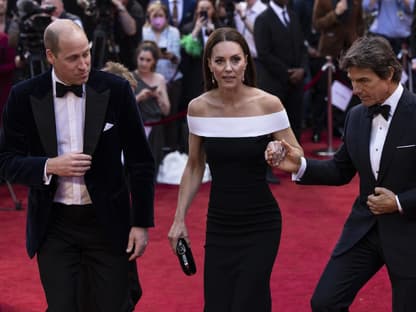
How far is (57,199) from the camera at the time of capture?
13.3 feet

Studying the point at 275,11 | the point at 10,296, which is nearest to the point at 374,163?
the point at 10,296

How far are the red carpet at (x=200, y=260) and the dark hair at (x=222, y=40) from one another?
1735 millimetres

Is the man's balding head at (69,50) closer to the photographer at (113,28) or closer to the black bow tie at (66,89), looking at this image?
the black bow tie at (66,89)

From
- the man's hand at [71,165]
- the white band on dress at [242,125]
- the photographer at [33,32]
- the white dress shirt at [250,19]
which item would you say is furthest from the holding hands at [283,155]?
the white dress shirt at [250,19]

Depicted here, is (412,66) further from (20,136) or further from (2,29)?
(20,136)

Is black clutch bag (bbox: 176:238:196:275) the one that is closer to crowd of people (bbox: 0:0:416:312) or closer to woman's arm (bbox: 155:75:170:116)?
crowd of people (bbox: 0:0:416:312)

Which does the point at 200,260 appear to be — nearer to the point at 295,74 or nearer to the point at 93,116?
the point at 93,116

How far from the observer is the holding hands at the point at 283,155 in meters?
3.99

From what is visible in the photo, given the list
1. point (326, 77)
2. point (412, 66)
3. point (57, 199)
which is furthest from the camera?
point (326, 77)

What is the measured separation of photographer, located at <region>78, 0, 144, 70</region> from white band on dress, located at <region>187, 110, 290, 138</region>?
179 inches

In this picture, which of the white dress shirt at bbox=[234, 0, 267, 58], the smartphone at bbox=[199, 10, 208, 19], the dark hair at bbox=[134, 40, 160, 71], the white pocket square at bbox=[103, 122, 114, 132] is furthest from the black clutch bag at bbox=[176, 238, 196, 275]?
the smartphone at bbox=[199, 10, 208, 19]

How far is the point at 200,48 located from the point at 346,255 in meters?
5.83

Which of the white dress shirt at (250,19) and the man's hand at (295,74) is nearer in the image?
the man's hand at (295,74)

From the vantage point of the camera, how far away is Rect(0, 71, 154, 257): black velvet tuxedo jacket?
13.1ft
